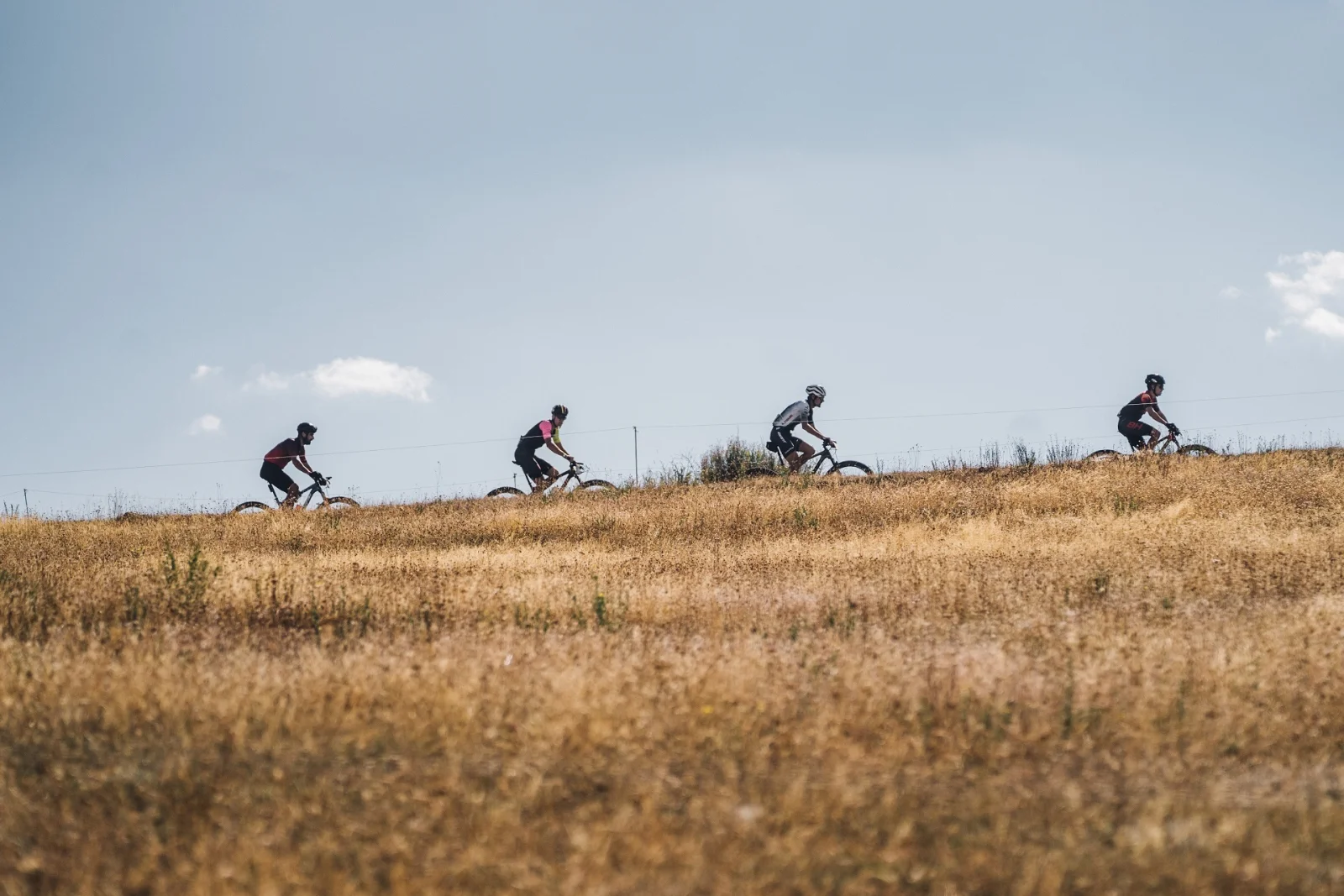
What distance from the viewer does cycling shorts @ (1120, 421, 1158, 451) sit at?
1856 centimetres

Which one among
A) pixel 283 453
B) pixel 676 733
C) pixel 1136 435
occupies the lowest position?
pixel 676 733

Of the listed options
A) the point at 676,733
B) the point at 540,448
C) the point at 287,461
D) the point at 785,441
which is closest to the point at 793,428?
the point at 785,441

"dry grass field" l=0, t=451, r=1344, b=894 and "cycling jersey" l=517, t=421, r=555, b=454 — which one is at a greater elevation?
"cycling jersey" l=517, t=421, r=555, b=454

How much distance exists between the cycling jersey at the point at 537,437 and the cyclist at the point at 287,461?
4.08 metres

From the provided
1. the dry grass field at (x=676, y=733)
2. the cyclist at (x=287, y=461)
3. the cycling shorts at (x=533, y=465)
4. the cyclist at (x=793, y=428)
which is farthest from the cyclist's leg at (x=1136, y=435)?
the cyclist at (x=287, y=461)

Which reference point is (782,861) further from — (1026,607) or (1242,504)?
(1242,504)

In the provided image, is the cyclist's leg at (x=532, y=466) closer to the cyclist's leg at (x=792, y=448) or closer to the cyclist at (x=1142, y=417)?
the cyclist's leg at (x=792, y=448)

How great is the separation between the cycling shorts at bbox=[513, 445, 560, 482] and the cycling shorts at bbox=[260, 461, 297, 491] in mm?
4441

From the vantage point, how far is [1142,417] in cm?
1895

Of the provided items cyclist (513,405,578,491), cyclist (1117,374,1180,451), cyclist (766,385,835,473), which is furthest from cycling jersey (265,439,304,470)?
cyclist (1117,374,1180,451)

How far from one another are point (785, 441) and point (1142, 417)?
693 centimetres

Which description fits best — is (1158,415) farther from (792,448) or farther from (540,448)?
(540,448)

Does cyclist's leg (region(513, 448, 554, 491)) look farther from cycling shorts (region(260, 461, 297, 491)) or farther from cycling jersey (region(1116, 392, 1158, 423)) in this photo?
cycling jersey (region(1116, 392, 1158, 423))

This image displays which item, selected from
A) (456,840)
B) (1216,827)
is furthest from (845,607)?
(456,840)
